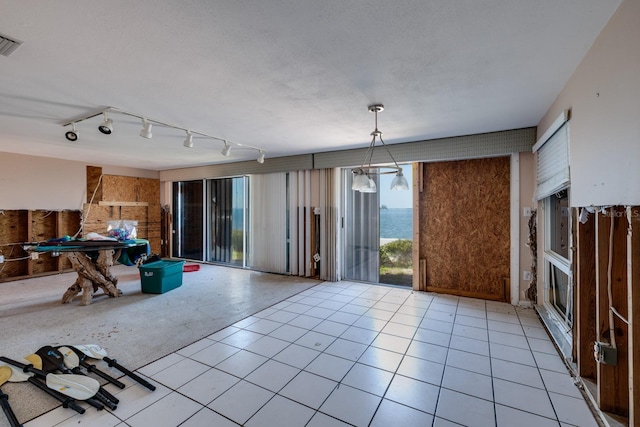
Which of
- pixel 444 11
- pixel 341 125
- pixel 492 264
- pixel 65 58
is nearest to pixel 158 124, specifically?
pixel 65 58

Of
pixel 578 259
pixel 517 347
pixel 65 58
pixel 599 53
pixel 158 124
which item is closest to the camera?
pixel 599 53

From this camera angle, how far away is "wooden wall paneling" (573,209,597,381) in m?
2.07

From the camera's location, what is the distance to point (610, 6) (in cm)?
149

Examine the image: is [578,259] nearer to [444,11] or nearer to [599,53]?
[599,53]

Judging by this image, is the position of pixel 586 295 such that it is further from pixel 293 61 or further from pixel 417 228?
pixel 293 61

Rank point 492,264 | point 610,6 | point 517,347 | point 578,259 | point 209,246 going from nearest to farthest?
point 610,6 < point 578,259 < point 517,347 < point 492,264 < point 209,246

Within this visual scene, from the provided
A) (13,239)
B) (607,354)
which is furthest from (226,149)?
(13,239)

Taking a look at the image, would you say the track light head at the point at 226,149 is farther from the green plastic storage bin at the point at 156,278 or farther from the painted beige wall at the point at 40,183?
the painted beige wall at the point at 40,183

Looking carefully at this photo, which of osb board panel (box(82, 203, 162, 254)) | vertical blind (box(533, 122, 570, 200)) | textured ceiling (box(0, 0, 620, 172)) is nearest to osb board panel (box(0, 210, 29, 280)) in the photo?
osb board panel (box(82, 203, 162, 254))

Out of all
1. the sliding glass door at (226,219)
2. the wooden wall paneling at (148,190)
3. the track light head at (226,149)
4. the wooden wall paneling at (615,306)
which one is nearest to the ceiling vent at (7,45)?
the track light head at (226,149)

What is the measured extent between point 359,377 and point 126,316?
299cm

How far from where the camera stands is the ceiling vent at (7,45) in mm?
1747

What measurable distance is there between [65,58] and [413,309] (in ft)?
13.9

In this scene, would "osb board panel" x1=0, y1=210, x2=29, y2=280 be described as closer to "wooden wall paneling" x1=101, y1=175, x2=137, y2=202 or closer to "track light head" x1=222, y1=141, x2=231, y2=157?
"wooden wall paneling" x1=101, y1=175, x2=137, y2=202
